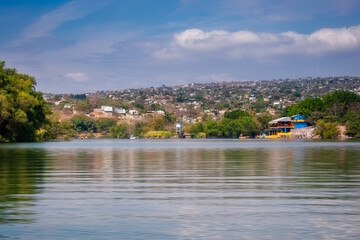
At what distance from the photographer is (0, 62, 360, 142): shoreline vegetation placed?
54.1 m

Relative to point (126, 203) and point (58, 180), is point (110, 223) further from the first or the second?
point (58, 180)

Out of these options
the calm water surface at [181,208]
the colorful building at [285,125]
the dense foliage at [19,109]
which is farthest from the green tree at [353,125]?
the calm water surface at [181,208]

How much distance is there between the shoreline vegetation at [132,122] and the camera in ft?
178

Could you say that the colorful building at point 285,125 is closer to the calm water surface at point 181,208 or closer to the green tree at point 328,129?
the green tree at point 328,129

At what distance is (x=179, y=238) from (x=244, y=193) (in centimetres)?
386

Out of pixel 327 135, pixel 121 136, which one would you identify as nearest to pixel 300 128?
pixel 327 135

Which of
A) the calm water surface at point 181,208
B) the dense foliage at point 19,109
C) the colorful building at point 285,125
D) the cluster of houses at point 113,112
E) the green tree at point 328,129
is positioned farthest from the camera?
the cluster of houses at point 113,112

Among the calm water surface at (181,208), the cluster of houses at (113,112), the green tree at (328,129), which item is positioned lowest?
the calm water surface at (181,208)

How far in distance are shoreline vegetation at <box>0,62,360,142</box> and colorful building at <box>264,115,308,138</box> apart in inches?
85.1

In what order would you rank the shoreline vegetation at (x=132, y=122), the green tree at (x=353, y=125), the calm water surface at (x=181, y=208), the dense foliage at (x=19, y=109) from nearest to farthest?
the calm water surface at (x=181, y=208)
the dense foliage at (x=19, y=109)
the shoreline vegetation at (x=132, y=122)
the green tree at (x=353, y=125)

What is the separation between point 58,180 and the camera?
11.7 meters

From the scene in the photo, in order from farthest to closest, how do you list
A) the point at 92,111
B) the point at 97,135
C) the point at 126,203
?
the point at 92,111 < the point at 97,135 < the point at 126,203

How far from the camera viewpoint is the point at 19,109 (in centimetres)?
5203

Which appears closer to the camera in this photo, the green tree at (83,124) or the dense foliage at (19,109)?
the dense foliage at (19,109)
